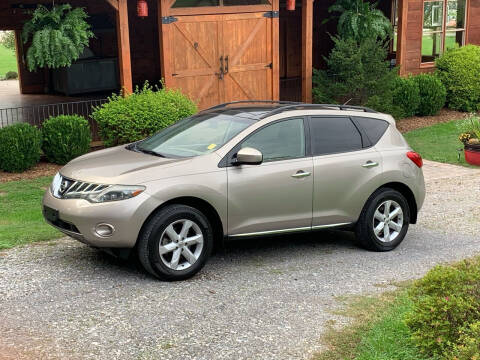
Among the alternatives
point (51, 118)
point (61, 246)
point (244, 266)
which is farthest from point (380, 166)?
point (51, 118)

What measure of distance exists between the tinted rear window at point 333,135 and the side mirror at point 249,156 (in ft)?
2.97

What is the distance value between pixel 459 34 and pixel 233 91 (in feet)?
30.0

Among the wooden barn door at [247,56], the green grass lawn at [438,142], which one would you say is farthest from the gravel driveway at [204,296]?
the wooden barn door at [247,56]

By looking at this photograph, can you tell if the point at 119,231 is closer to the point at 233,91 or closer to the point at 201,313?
the point at 201,313

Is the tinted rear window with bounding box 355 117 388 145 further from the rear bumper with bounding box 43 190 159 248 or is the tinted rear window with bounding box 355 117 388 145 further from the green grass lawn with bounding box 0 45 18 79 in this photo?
the green grass lawn with bounding box 0 45 18 79

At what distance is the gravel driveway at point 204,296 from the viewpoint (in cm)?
550

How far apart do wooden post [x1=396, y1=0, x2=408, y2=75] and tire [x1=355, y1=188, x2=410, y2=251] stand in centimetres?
1090

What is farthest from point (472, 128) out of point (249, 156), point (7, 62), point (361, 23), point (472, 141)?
point (7, 62)

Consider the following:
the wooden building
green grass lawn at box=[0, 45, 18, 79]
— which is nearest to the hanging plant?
the wooden building

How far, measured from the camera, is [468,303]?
493cm

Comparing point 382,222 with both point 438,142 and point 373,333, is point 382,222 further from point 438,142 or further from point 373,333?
point 438,142

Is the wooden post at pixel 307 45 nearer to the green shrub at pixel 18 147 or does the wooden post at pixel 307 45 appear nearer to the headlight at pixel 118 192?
the green shrub at pixel 18 147

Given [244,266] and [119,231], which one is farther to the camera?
[244,266]

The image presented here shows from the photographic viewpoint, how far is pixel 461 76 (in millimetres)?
19062
